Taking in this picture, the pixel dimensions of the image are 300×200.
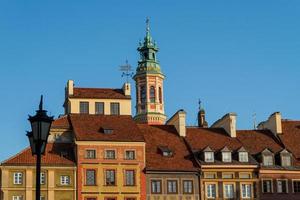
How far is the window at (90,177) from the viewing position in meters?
63.9

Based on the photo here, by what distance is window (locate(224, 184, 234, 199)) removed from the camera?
66.8 metres

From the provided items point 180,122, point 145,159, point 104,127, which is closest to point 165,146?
point 145,159

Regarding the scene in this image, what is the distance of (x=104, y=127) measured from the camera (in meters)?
66.9

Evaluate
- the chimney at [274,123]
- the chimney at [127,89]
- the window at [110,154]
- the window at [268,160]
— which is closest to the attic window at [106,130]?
the window at [110,154]

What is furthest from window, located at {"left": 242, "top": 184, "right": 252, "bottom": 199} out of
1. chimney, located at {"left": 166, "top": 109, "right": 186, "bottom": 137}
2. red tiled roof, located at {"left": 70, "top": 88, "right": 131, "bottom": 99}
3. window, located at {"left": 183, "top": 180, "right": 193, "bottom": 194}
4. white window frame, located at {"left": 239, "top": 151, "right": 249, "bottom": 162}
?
red tiled roof, located at {"left": 70, "top": 88, "right": 131, "bottom": 99}

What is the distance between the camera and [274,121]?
243 ft

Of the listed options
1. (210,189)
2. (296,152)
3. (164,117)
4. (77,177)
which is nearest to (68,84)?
(77,177)

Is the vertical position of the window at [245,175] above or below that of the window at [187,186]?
above

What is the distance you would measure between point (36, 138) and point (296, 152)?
5609cm

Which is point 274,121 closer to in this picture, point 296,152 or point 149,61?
point 296,152

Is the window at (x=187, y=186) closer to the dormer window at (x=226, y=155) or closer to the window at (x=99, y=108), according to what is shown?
the dormer window at (x=226, y=155)

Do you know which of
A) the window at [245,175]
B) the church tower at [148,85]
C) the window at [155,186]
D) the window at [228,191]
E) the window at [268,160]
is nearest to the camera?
the window at [155,186]

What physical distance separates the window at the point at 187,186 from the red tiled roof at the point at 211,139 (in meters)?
3.98

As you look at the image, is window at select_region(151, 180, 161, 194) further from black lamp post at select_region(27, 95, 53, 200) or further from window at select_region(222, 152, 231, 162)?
black lamp post at select_region(27, 95, 53, 200)
